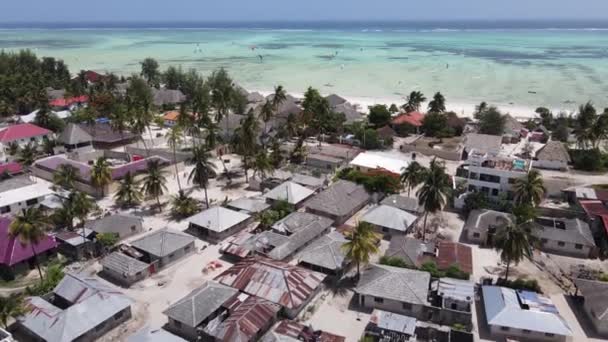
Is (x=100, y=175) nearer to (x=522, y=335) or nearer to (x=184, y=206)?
(x=184, y=206)

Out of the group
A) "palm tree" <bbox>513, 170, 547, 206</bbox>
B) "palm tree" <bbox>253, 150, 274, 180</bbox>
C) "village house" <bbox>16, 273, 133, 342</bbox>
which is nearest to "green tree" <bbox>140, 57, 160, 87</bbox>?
"palm tree" <bbox>253, 150, 274, 180</bbox>

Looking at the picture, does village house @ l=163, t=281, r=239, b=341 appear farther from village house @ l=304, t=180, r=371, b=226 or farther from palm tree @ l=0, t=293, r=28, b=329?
village house @ l=304, t=180, r=371, b=226

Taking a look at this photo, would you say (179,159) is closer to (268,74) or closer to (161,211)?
(161,211)

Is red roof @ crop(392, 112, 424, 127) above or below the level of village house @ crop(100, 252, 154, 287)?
above

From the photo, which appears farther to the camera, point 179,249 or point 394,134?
point 394,134

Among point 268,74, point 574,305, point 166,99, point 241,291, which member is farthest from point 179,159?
point 268,74

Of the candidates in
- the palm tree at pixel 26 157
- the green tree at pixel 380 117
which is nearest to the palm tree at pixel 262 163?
the palm tree at pixel 26 157

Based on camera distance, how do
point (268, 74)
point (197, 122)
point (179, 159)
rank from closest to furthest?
point (179, 159) → point (197, 122) → point (268, 74)

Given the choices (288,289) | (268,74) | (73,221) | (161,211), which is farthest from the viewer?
(268,74)
